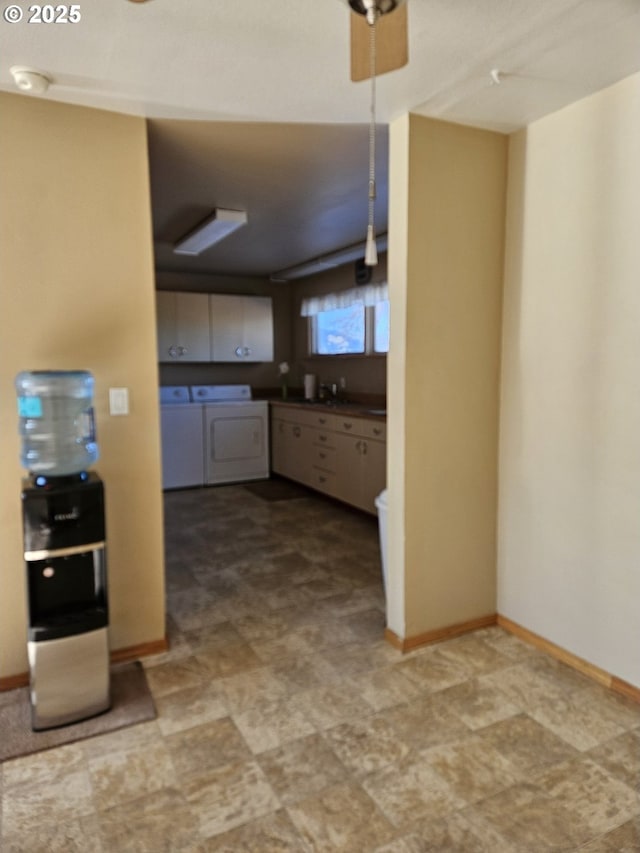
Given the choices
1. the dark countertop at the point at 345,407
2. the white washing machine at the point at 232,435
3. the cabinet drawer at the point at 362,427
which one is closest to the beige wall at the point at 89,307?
the cabinet drawer at the point at 362,427

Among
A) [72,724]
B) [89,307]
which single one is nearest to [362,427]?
[89,307]

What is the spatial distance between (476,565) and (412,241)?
60.4 inches

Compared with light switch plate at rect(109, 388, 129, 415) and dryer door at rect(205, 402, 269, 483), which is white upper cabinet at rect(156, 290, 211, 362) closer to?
dryer door at rect(205, 402, 269, 483)

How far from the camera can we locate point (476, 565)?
2660 millimetres

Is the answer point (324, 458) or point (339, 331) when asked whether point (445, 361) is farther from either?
point (339, 331)

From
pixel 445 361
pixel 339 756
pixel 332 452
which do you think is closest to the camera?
pixel 339 756

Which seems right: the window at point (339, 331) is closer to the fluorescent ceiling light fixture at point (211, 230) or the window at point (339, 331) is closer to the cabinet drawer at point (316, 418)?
the cabinet drawer at point (316, 418)

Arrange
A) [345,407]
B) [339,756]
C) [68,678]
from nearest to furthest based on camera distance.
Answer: [339,756] → [68,678] → [345,407]

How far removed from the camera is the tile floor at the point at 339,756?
1.54 m

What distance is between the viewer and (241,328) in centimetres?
610

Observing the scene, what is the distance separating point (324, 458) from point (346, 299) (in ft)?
5.32

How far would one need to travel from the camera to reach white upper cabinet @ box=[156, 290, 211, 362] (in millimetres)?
5660

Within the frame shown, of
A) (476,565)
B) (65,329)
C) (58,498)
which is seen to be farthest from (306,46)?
(476,565)

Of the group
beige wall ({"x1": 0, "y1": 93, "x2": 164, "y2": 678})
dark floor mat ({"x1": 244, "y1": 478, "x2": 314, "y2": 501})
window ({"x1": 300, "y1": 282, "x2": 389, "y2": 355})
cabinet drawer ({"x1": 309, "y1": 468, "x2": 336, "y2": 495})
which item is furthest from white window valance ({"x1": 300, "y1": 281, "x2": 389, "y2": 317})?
beige wall ({"x1": 0, "y1": 93, "x2": 164, "y2": 678})
